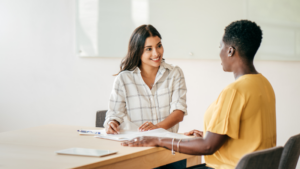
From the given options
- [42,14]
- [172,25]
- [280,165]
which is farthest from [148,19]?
[280,165]

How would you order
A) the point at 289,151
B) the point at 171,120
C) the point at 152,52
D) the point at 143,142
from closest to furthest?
the point at 289,151 → the point at 143,142 → the point at 171,120 → the point at 152,52

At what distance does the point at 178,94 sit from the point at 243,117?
90 centimetres

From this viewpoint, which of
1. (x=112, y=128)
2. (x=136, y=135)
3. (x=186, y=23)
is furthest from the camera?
(x=186, y=23)

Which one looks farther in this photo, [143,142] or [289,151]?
[143,142]

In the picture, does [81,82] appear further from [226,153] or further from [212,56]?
[226,153]

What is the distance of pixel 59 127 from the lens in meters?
2.19

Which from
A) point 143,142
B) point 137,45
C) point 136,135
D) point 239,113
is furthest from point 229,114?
point 137,45

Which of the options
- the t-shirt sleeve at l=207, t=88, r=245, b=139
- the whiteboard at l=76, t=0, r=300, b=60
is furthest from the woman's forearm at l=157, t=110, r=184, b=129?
the whiteboard at l=76, t=0, r=300, b=60

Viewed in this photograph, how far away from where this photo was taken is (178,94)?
2.20 meters

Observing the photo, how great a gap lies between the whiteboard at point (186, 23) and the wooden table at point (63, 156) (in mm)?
1456

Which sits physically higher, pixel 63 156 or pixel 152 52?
pixel 152 52

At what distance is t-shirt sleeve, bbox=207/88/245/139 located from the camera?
130cm

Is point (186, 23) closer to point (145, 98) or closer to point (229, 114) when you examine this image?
point (145, 98)

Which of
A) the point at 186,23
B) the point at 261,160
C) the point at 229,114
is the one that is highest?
the point at 186,23
